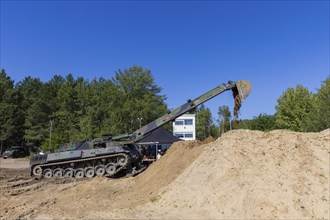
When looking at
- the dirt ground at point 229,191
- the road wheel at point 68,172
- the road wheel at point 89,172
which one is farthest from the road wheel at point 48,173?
the dirt ground at point 229,191

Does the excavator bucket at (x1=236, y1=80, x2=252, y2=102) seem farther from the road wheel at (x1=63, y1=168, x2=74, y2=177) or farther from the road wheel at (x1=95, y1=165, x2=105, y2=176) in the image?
the road wheel at (x1=63, y1=168, x2=74, y2=177)

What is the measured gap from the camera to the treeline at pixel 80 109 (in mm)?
58562

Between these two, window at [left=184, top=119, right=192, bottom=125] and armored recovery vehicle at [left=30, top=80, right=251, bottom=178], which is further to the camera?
window at [left=184, top=119, right=192, bottom=125]

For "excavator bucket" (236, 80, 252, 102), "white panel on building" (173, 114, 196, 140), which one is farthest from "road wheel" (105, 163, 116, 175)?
"white panel on building" (173, 114, 196, 140)

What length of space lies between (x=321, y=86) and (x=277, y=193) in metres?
30.5

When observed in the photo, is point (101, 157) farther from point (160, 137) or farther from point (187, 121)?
point (187, 121)

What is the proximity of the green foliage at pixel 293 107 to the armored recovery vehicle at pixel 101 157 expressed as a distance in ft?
92.0

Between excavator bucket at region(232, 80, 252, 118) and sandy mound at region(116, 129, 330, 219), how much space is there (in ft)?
10.2

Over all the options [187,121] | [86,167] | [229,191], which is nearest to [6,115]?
[187,121]

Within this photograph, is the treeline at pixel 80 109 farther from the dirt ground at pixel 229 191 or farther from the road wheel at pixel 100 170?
the dirt ground at pixel 229 191

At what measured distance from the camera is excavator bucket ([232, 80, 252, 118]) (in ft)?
53.8

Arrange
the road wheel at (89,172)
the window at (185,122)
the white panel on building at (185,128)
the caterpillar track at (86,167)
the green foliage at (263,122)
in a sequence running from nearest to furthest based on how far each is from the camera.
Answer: the caterpillar track at (86,167)
the road wheel at (89,172)
the green foliage at (263,122)
the white panel on building at (185,128)
the window at (185,122)

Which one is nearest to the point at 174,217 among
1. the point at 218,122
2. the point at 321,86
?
the point at 321,86

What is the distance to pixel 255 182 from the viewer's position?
427 inches
